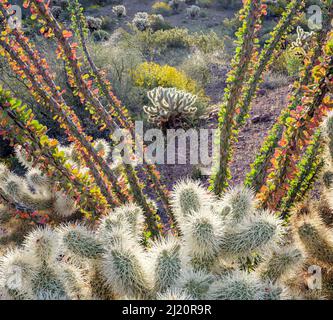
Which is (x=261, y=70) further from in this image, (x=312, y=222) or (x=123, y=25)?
(x=123, y=25)

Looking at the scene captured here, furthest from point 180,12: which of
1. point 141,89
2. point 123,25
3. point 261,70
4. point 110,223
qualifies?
point 110,223

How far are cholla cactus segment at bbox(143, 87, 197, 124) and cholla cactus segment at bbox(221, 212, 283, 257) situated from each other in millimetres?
3964

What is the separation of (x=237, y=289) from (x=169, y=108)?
14.5 feet

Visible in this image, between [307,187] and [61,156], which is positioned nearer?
[61,156]

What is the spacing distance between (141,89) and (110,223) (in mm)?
5227

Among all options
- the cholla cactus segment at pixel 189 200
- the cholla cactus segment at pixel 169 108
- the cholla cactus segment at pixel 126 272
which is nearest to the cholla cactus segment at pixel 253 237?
the cholla cactus segment at pixel 189 200

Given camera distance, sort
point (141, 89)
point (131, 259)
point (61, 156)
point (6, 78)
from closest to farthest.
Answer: point (131, 259)
point (61, 156)
point (6, 78)
point (141, 89)

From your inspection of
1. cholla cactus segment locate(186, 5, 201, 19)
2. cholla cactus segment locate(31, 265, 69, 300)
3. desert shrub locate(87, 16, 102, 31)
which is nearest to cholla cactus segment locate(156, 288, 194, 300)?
cholla cactus segment locate(31, 265, 69, 300)

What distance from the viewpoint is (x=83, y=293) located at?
201 cm

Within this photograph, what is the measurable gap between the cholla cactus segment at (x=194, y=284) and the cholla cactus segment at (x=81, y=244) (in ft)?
1.66

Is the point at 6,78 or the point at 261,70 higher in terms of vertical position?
the point at 6,78

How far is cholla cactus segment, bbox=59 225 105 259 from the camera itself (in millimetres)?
1989

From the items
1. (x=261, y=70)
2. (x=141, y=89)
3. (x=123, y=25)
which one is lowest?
(x=261, y=70)

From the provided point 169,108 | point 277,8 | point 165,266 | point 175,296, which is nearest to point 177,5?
point 277,8
